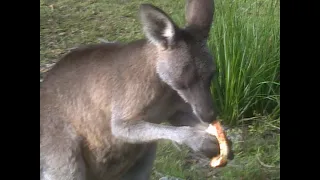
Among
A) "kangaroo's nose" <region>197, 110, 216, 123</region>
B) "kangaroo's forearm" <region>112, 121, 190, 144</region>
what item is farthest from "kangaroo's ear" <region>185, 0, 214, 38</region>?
"kangaroo's forearm" <region>112, 121, 190, 144</region>

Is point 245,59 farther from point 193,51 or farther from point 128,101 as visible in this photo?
point 128,101

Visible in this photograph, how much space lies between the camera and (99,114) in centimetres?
235

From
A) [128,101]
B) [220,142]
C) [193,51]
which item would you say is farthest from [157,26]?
[220,142]

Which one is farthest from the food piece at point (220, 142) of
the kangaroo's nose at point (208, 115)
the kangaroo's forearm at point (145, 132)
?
the kangaroo's forearm at point (145, 132)

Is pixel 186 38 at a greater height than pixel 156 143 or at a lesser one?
greater

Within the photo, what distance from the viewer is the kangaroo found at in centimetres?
220

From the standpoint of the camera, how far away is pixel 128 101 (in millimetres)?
2359

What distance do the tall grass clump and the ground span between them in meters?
0.09

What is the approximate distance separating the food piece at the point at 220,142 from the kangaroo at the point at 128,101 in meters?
0.02

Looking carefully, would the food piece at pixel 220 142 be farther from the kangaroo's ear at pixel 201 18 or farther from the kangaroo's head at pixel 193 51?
the kangaroo's ear at pixel 201 18
